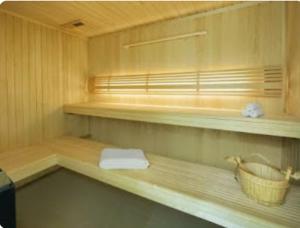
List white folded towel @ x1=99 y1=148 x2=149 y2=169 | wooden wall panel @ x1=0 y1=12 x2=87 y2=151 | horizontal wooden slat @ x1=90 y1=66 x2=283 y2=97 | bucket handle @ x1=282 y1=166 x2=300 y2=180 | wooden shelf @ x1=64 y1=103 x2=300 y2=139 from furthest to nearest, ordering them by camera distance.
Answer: wooden wall panel @ x1=0 y1=12 x2=87 y2=151, horizontal wooden slat @ x1=90 y1=66 x2=283 y2=97, white folded towel @ x1=99 y1=148 x2=149 y2=169, wooden shelf @ x1=64 y1=103 x2=300 y2=139, bucket handle @ x1=282 y1=166 x2=300 y2=180

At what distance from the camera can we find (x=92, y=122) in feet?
10.4

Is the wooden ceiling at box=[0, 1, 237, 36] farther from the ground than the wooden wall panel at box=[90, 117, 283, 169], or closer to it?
farther from the ground

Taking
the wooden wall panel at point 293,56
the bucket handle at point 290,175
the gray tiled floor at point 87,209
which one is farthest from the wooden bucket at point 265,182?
the gray tiled floor at point 87,209

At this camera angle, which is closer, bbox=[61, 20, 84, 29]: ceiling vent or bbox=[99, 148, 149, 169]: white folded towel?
bbox=[99, 148, 149, 169]: white folded towel

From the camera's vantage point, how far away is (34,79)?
2428mm

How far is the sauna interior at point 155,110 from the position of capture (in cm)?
155

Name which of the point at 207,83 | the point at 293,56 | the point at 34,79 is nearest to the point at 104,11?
the point at 34,79

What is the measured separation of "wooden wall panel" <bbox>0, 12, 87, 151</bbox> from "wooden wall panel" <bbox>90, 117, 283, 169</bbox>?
2.24 feet

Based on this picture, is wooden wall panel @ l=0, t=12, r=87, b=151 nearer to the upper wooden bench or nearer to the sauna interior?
the sauna interior

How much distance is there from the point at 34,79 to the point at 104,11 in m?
1.15

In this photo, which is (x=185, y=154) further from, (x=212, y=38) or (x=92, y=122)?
(x=92, y=122)

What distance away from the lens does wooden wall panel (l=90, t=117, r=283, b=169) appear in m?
2.04

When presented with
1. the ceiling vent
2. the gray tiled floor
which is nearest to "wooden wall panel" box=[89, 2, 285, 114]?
the ceiling vent

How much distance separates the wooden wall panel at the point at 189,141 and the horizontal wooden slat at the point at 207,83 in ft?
1.44
